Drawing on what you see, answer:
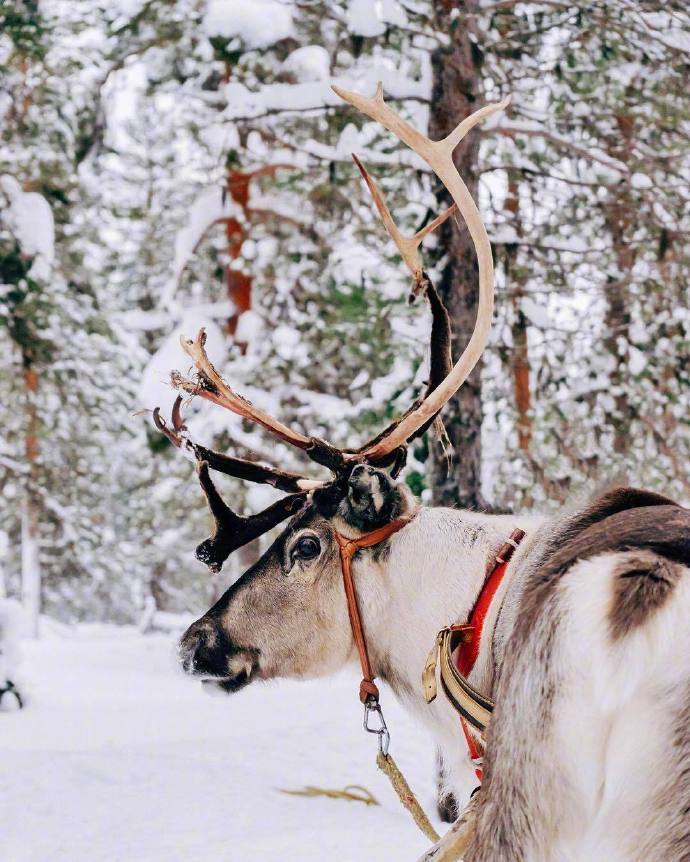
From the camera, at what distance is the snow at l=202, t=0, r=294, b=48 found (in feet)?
24.1

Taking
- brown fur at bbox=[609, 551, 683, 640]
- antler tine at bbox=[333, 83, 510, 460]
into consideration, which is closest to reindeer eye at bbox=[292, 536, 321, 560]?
antler tine at bbox=[333, 83, 510, 460]

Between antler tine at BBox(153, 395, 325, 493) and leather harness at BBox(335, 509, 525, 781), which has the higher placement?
antler tine at BBox(153, 395, 325, 493)

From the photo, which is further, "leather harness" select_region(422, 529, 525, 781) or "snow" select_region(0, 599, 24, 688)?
"snow" select_region(0, 599, 24, 688)

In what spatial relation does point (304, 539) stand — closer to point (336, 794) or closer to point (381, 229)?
point (336, 794)

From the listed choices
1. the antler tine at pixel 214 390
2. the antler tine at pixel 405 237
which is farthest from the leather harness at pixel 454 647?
the antler tine at pixel 405 237

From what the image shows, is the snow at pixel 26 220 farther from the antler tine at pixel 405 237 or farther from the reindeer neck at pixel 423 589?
the reindeer neck at pixel 423 589

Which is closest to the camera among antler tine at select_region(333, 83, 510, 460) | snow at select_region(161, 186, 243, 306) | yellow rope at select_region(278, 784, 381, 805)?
antler tine at select_region(333, 83, 510, 460)

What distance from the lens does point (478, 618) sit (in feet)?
8.71

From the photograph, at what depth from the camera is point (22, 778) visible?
5758mm

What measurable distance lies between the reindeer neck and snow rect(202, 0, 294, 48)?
18.1 ft

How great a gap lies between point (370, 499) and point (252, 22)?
570 cm

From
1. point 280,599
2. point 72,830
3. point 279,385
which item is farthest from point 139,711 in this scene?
point 280,599

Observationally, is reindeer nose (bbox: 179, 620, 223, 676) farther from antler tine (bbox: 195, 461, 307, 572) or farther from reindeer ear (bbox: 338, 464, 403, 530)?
reindeer ear (bbox: 338, 464, 403, 530)

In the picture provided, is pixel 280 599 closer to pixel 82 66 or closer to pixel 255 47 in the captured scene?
pixel 255 47
